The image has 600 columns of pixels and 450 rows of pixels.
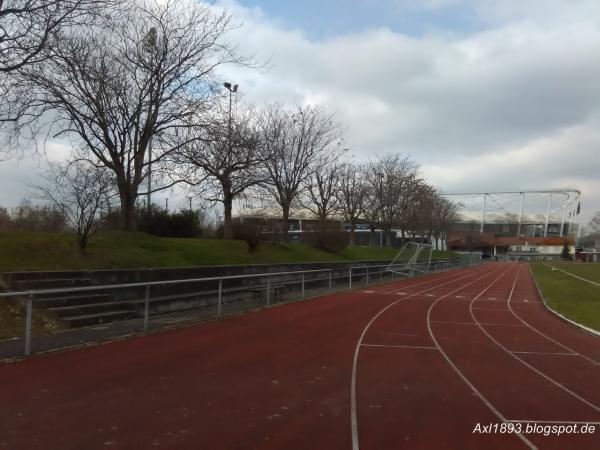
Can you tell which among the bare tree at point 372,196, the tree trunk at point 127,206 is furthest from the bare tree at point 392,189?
the tree trunk at point 127,206

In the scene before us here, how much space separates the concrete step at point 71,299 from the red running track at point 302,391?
2909 mm

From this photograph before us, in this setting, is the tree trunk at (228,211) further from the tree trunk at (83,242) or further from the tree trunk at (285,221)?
the tree trunk at (83,242)

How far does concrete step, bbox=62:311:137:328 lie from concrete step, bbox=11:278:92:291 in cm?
187

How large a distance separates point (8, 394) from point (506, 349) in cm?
912

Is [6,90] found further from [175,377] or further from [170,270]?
[175,377]

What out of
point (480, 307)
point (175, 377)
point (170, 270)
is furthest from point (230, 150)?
point (175, 377)

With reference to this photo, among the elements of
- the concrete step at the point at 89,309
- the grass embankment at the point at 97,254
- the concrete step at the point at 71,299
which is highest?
the grass embankment at the point at 97,254

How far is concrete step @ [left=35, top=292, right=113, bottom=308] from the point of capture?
501 inches

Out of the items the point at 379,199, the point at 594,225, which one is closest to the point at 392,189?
the point at 379,199

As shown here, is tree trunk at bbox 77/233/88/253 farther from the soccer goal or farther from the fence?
the soccer goal

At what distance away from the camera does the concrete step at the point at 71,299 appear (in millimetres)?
12730

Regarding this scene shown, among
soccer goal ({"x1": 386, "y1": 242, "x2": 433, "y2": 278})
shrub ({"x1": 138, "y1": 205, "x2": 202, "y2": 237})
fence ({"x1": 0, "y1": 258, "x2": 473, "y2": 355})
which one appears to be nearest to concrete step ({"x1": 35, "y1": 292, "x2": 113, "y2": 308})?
fence ({"x1": 0, "y1": 258, "x2": 473, "y2": 355})

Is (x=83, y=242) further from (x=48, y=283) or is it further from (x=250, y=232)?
(x=250, y=232)

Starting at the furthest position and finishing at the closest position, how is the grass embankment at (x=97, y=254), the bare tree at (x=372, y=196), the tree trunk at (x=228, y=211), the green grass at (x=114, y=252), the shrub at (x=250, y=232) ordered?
the bare tree at (x=372, y=196), the shrub at (x=250, y=232), the tree trunk at (x=228, y=211), the green grass at (x=114, y=252), the grass embankment at (x=97, y=254)
